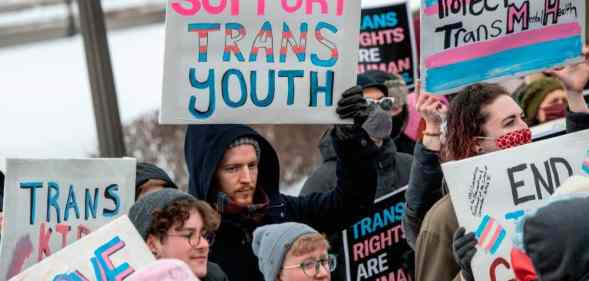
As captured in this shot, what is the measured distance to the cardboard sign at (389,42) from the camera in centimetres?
957

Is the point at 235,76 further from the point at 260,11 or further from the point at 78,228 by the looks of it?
the point at 78,228

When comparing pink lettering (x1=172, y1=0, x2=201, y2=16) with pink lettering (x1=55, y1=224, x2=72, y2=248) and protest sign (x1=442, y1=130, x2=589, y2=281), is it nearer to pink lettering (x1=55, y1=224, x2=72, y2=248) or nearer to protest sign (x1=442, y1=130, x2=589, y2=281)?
pink lettering (x1=55, y1=224, x2=72, y2=248)

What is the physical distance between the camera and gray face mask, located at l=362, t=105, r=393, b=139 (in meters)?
7.37

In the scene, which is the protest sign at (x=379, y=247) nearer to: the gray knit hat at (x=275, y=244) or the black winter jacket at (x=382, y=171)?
the black winter jacket at (x=382, y=171)

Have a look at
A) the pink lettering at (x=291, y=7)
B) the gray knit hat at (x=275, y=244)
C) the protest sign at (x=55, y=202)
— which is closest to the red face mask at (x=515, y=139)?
the gray knit hat at (x=275, y=244)

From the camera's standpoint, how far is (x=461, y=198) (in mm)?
6059

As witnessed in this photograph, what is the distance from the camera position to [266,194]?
6.88m

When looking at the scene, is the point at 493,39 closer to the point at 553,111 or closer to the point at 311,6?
the point at 311,6

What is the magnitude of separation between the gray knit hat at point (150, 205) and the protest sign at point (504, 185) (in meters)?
0.93

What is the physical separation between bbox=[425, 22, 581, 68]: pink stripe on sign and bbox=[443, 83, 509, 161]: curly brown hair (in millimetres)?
207

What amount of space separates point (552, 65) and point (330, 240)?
136 cm

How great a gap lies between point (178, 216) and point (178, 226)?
0.04 metres

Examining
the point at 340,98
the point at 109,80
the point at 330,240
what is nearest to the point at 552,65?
the point at 340,98

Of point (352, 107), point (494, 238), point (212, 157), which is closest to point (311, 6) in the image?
point (352, 107)
